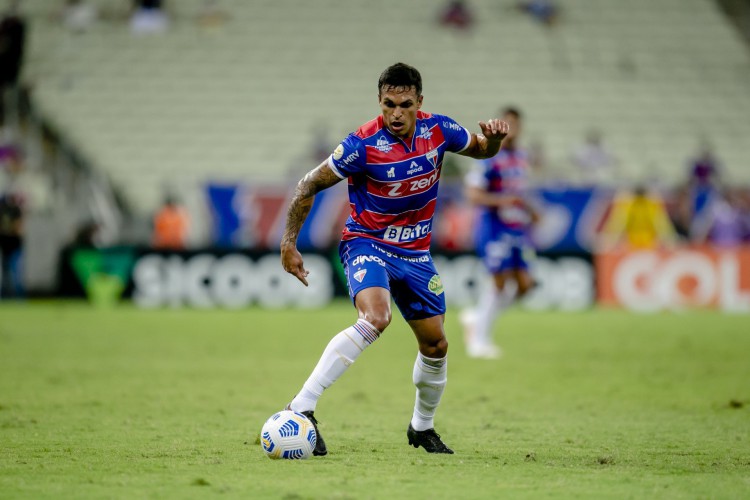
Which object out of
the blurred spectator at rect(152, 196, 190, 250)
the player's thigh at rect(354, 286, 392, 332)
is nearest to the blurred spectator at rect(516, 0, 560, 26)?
the blurred spectator at rect(152, 196, 190, 250)

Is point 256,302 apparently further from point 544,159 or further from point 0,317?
point 544,159

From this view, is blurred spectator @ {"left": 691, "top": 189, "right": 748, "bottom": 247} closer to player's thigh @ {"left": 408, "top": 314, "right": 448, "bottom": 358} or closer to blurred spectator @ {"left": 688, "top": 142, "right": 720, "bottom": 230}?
blurred spectator @ {"left": 688, "top": 142, "right": 720, "bottom": 230}

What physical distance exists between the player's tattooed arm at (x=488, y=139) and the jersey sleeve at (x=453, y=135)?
0.17ft

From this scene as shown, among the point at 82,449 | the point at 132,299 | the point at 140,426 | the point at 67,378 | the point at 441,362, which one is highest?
the point at 441,362

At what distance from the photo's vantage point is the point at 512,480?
20.5 ft

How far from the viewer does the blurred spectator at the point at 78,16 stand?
32562mm

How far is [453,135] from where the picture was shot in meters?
7.60

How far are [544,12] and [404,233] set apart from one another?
28.7 metres

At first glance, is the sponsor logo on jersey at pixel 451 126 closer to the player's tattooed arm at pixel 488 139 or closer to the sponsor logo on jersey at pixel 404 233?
the player's tattooed arm at pixel 488 139

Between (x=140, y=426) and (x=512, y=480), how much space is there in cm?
328

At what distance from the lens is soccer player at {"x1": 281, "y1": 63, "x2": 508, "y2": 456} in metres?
7.17

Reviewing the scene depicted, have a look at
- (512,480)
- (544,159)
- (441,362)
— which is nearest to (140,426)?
(441,362)

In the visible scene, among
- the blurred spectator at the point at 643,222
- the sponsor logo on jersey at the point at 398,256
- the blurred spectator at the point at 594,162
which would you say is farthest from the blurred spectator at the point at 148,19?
the sponsor logo on jersey at the point at 398,256

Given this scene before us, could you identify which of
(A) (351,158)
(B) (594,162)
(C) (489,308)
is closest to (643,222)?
(B) (594,162)
